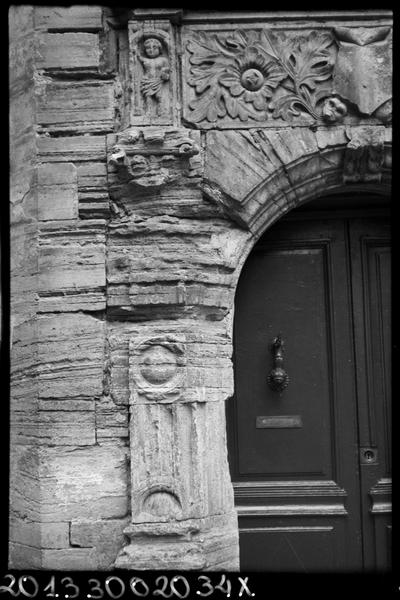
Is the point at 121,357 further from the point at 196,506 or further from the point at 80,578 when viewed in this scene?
the point at 80,578

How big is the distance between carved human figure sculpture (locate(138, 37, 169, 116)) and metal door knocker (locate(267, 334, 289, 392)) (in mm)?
1266

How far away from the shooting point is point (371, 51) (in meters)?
3.86

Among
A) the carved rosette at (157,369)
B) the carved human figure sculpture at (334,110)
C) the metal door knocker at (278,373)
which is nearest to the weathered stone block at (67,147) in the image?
the carved rosette at (157,369)

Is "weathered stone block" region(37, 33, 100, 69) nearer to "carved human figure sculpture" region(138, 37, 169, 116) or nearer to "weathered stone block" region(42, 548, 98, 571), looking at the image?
"carved human figure sculpture" region(138, 37, 169, 116)

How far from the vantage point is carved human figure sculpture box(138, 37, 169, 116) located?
3811 mm

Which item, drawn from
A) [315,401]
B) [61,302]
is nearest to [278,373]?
[315,401]

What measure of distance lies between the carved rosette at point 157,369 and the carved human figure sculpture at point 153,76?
1.07 m

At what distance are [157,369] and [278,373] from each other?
696 mm

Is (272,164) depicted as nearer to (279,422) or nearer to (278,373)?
(278,373)

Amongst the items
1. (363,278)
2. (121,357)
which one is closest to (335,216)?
(363,278)

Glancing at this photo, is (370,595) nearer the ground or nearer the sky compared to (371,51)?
nearer the ground

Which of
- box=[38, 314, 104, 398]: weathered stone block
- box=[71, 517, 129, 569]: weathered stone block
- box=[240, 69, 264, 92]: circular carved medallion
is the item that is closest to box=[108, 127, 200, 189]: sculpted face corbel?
box=[240, 69, 264, 92]: circular carved medallion

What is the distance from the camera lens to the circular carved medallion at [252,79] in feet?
12.7

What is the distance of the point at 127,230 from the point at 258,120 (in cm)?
81
